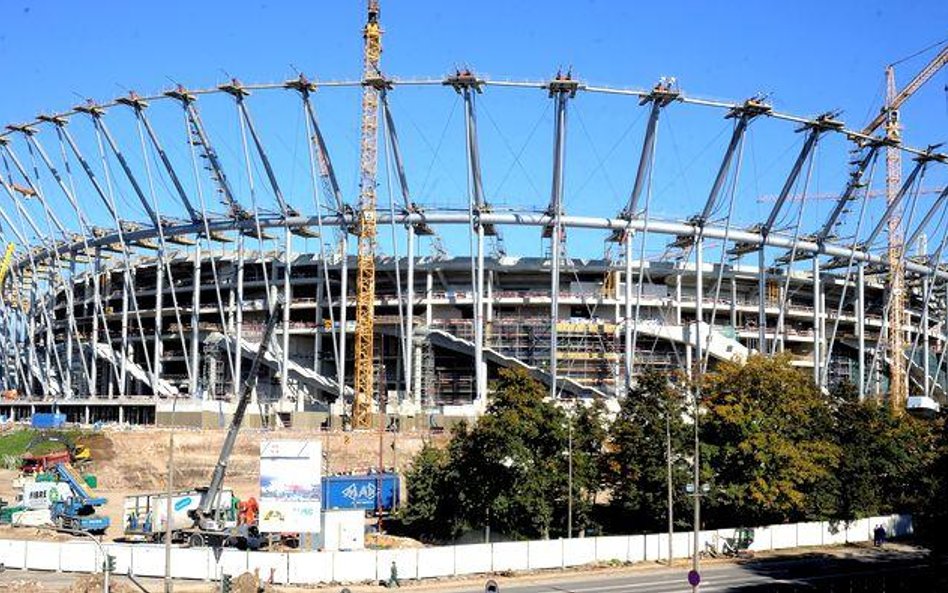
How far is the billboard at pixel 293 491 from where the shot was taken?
4094 centimetres

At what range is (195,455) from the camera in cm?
6975

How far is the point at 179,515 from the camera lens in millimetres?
45031

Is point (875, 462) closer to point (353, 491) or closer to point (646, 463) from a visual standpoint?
point (646, 463)

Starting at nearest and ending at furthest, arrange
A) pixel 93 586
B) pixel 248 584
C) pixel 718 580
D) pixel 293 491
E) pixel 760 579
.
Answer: pixel 93 586, pixel 248 584, pixel 718 580, pixel 760 579, pixel 293 491

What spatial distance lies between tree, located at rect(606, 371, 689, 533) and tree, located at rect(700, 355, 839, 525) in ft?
4.97

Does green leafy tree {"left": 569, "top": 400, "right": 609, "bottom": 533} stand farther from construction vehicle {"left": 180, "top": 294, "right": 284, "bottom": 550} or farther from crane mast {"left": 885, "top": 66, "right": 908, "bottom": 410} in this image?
crane mast {"left": 885, "top": 66, "right": 908, "bottom": 410}

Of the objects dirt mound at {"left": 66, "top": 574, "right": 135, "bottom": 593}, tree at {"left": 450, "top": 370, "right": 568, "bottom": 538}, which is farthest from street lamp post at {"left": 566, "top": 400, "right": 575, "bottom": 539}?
dirt mound at {"left": 66, "top": 574, "right": 135, "bottom": 593}

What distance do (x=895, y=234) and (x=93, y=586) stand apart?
85.5 meters

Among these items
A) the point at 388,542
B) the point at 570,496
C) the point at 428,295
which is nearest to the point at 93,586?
the point at 388,542

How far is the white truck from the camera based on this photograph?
1753 inches

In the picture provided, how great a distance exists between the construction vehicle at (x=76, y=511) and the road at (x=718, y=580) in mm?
9449

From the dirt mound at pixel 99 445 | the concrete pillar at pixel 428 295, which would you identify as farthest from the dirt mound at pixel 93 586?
the concrete pillar at pixel 428 295

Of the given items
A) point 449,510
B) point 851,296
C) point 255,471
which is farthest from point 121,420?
point 851,296

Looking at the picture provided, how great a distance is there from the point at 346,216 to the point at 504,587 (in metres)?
49.1
